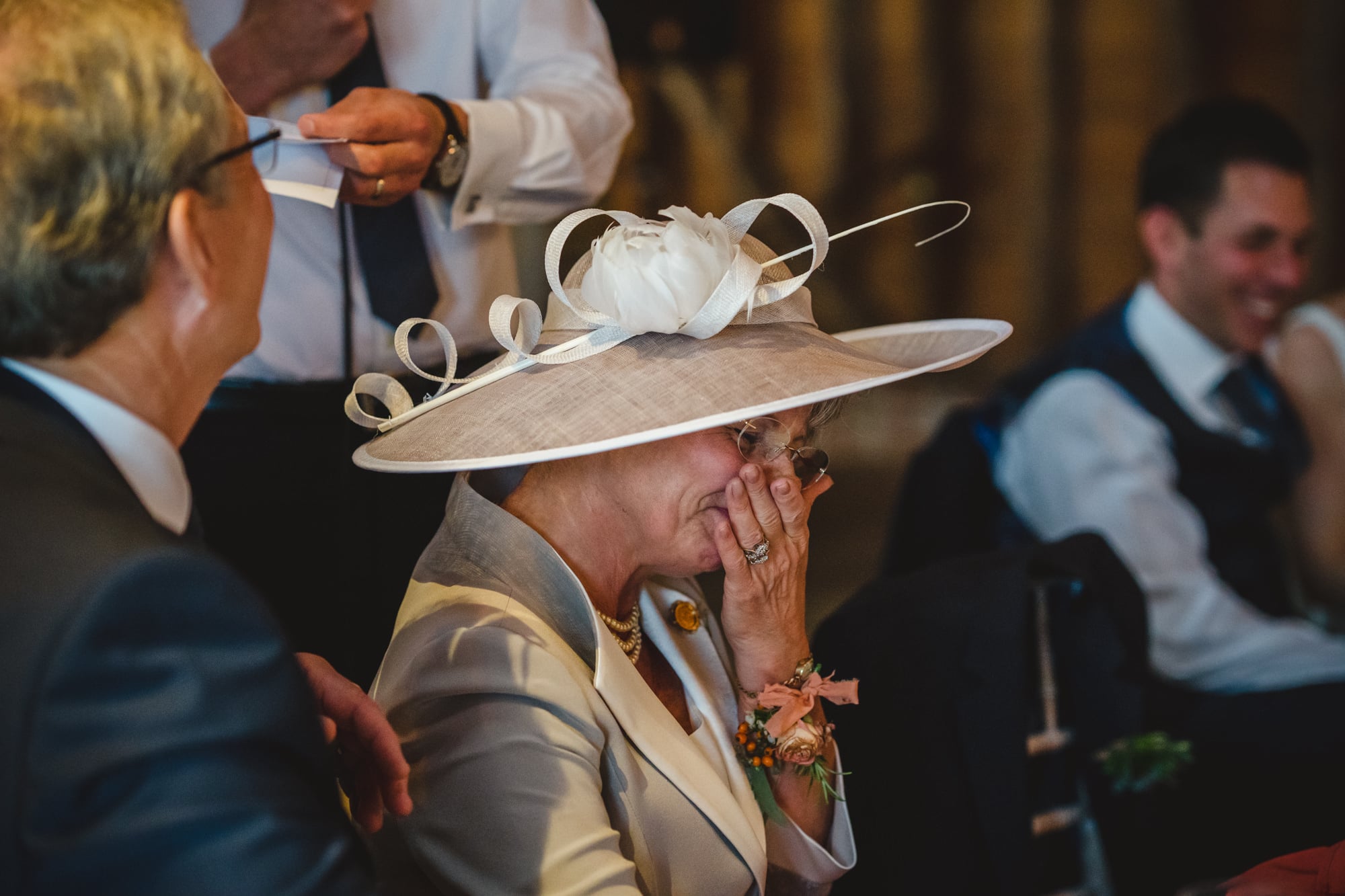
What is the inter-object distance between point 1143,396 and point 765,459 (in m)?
1.55

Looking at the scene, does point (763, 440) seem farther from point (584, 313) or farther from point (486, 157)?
point (486, 157)

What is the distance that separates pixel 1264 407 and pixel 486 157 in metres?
2.09

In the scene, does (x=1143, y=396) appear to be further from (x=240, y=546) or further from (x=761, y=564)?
(x=240, y=546)

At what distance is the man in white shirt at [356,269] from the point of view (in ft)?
5.13

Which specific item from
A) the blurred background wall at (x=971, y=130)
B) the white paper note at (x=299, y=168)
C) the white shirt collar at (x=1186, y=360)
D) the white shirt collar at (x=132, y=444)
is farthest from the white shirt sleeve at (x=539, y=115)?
the blurred background wall at (x=971, y=130)

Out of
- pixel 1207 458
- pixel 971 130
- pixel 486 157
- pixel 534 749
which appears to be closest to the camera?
pixel 534 749

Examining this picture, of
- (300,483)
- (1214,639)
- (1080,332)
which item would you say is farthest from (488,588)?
(1080,332)

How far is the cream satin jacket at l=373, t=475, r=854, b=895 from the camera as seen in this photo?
1104mm

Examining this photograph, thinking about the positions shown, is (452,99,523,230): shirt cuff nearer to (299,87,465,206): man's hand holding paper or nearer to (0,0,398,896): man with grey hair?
(299,87,465,206): man's hand holding paper

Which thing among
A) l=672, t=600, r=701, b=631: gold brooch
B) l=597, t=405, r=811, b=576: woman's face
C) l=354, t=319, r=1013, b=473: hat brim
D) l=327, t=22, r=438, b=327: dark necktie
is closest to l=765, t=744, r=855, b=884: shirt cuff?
l=672, t=600, r=701, b=631: gold brooch

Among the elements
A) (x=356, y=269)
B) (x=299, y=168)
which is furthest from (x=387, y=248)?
(x=299, y=168)

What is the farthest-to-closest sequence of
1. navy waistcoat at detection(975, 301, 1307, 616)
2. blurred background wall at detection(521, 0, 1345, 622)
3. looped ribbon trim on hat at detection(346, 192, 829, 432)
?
1. blurred background wall at detection(521, 0, 1345, 622)
2. navy waistcoat at detection(975, 301, 1307, 616)
3. looped ribbon trim on hat at detection(346, 192, 829, 432)

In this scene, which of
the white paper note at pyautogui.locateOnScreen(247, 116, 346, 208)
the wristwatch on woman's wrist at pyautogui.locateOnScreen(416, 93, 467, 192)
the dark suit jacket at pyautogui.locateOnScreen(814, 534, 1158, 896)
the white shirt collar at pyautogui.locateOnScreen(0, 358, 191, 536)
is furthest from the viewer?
the dark suit jacket at pyautogui.locateOnScreen(814, 534, 1158, 896)

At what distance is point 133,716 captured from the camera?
69 centimetres
